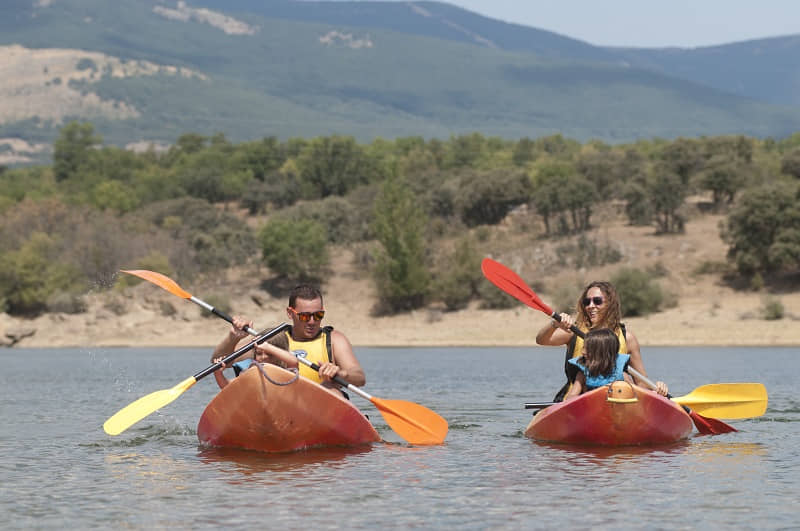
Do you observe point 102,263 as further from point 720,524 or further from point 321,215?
point 720,524

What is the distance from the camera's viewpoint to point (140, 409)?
14.1m

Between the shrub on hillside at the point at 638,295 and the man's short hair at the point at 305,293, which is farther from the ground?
the man's short hair at the point at 305,293

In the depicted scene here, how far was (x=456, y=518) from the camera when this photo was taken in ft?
33.1

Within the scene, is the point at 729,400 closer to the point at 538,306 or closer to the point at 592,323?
the point at 538,306

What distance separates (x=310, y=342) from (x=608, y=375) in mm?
3117

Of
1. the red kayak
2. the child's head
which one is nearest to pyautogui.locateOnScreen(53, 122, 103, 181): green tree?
the red kayak

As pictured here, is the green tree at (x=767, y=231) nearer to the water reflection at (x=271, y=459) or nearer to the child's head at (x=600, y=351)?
the child's head at (x=600, y=351)

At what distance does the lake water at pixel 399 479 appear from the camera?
10148 mm

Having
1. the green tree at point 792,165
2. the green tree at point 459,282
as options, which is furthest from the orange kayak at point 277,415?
the green tree at point 792,165

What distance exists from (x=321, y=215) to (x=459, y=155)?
138 feet

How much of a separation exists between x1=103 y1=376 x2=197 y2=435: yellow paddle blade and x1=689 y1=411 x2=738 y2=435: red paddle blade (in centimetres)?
622

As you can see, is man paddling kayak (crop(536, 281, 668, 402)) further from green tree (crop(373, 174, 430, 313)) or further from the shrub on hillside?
green tree (crop(373, 174, 430, 313))

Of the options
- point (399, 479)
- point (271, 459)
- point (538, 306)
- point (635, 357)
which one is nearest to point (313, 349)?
point (271, 459)

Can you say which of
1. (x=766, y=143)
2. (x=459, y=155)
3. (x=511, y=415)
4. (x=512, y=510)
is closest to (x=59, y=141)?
(x=459, y=155)
